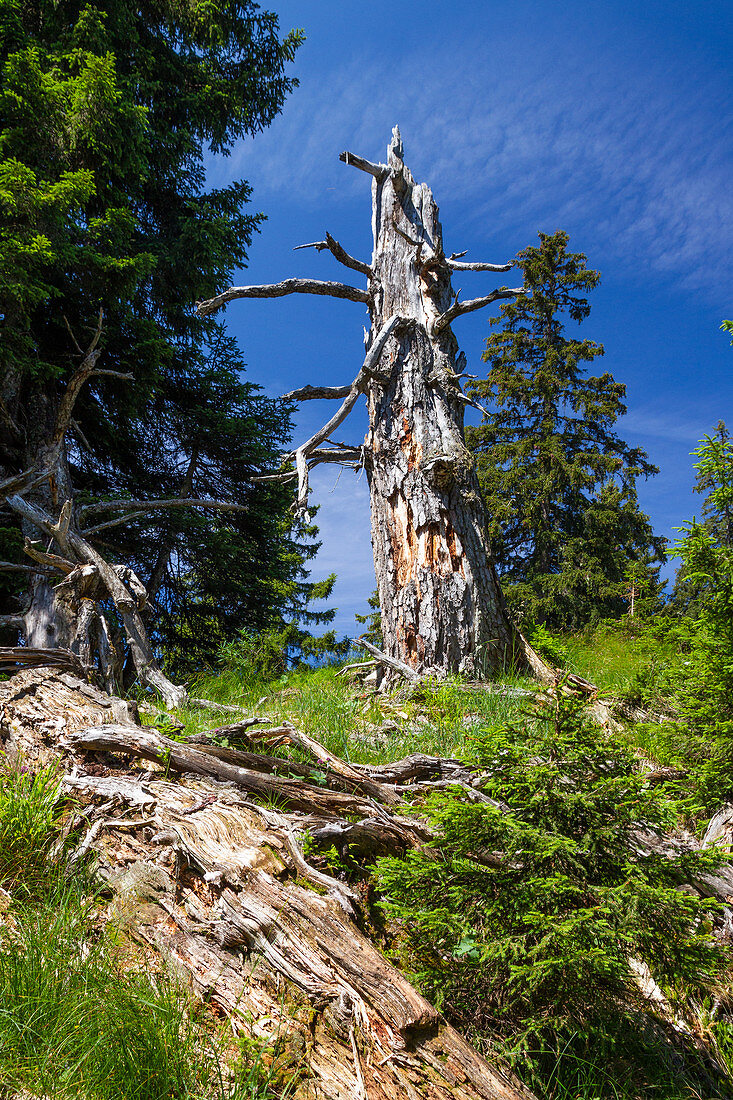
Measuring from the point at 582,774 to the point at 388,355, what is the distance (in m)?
5.55

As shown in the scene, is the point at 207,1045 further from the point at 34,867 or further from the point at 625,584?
the point at 625,584

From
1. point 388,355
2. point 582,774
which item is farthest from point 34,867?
point 388,355

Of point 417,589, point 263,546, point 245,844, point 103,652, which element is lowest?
point 245,844

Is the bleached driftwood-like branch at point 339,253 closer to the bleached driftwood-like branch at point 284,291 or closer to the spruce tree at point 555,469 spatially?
the bleached driftwood-like branch at point 284,291

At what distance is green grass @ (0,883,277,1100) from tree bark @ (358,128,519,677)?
13.2 feet

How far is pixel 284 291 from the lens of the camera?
6.81 meters

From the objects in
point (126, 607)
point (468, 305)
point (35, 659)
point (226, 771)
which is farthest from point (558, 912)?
point (468, 305)

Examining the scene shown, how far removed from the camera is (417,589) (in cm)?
582

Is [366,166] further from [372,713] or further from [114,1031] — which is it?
[114,1031]

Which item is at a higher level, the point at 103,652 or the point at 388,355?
the point at 388,355

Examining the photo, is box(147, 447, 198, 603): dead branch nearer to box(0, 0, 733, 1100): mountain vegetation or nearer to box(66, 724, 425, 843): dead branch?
box(0, 0, 733, 1100): mountain vegetation

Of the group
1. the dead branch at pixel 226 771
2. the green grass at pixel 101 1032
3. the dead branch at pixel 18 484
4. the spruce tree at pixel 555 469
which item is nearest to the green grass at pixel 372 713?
the dead branch at pixel 226 771

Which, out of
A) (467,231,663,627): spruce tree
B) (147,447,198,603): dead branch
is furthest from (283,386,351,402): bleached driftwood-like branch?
(467,231,663,627): spruce tree

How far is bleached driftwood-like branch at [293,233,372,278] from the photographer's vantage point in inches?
262
